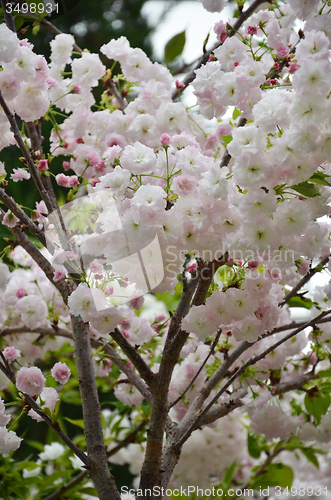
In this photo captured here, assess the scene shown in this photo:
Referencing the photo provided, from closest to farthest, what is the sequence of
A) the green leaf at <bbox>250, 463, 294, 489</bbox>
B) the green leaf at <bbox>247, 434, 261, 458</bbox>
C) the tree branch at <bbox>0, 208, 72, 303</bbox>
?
the tree branch at <bbox>0, 208, 72, 303</bbox> → the green leaf at <bbox>250, 463, 294, 489</bbox> → the green leaf at <bbox>247, 434, 261, 458</bbox>

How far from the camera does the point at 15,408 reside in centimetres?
161

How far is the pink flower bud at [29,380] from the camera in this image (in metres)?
0.85

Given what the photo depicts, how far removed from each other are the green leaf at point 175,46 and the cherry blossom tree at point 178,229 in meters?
0.12

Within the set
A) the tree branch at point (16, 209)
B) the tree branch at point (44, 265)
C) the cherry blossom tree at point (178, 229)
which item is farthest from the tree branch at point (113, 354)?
the tree branch at point (16, 209)

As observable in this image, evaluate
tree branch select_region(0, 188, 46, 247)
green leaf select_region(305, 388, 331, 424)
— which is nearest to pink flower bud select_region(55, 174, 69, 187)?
tree branch select_region(0, 188, 46, 247)

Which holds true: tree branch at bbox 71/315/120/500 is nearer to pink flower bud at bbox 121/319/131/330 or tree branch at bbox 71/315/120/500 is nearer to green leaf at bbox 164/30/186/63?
pink flower bud at bbox 121/319/131/330

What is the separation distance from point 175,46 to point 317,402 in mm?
921

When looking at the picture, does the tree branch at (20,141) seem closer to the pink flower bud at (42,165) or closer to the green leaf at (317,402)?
the pink flower bud at (42,165)

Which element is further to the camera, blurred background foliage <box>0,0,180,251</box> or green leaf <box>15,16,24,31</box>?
blurred background foliage <box>0,0,180,251</box>

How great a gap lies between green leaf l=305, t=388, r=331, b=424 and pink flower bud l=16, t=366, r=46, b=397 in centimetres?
59

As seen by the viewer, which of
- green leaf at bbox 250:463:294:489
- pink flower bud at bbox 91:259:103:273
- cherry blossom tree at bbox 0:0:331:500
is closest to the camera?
cherry blossom tree at bbox 0:0:331:500

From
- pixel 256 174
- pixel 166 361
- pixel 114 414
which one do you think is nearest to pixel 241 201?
pixel 256 174

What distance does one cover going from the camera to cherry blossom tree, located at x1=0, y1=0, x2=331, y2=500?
0.62 meters

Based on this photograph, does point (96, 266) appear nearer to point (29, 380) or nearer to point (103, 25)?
point (29, 380)
